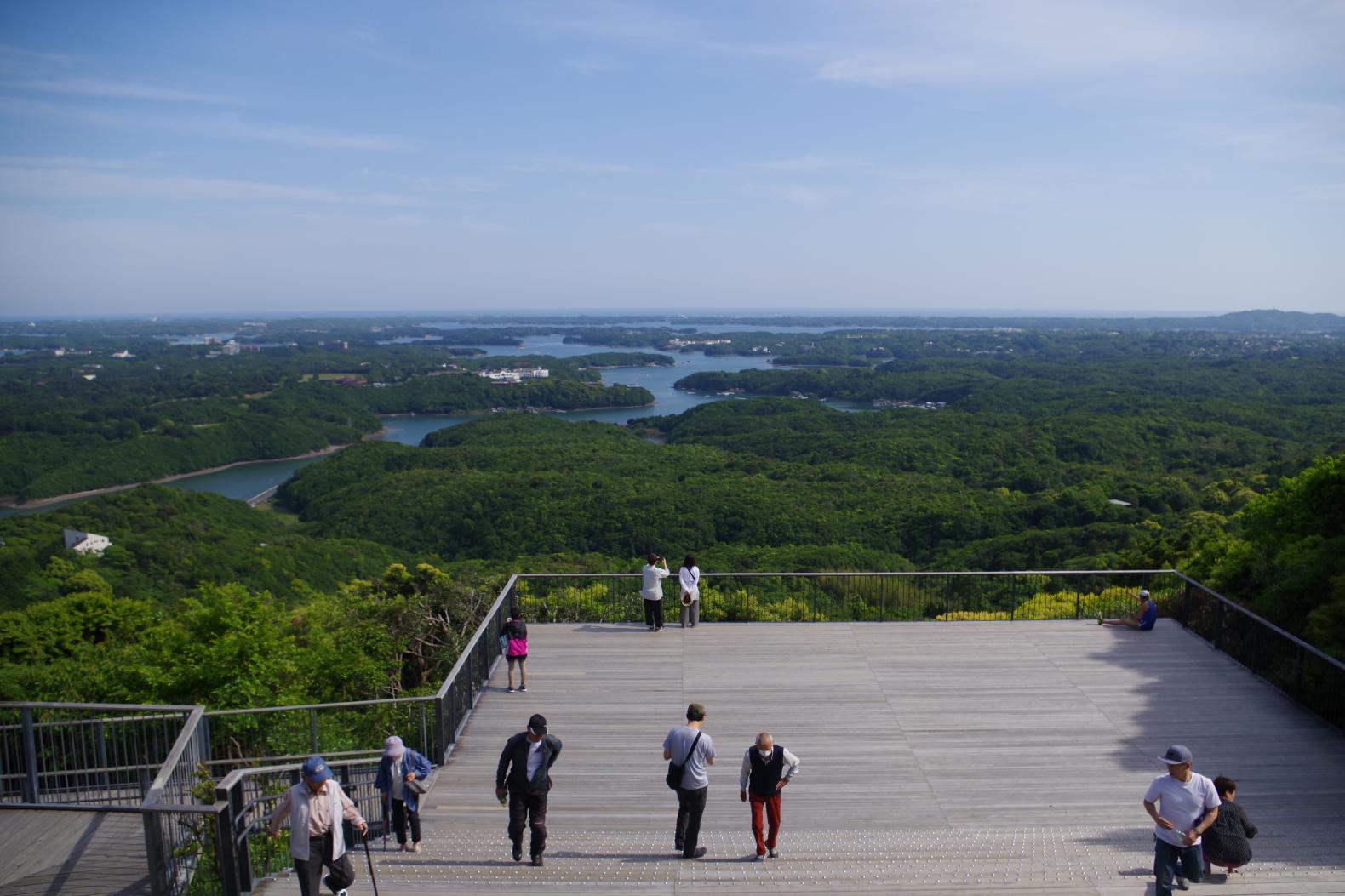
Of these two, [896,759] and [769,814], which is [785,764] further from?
[896,759]

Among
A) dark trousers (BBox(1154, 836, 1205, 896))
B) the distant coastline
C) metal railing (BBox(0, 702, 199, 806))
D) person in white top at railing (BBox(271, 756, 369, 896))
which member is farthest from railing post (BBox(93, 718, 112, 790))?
the distant coastline

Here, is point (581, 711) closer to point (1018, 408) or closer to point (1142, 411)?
point (1142, 411)

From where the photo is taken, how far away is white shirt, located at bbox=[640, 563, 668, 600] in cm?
1173

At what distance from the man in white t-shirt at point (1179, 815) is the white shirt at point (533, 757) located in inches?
160

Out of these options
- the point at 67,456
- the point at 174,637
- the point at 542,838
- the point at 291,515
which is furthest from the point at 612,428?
the point at 542,838

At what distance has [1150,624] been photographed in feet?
40.1

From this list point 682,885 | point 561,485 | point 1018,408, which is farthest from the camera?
point 1018,408

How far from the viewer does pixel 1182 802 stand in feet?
18.7

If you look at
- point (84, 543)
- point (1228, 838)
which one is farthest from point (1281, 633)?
point (84, 543)

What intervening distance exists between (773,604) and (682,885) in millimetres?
9155

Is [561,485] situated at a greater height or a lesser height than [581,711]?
lesser

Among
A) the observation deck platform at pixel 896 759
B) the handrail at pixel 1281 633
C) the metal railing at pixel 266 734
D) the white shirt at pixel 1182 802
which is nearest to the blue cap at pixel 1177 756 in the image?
the white shirt at pixel 1182 802

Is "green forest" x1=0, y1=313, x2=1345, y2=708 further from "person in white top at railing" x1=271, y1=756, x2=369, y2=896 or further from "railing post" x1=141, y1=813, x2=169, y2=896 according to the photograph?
"person in white top at railing" x1=271, y1=756, x2=369, y2=896

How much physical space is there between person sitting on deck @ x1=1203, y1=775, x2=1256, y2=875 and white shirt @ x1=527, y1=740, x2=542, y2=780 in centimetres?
451
